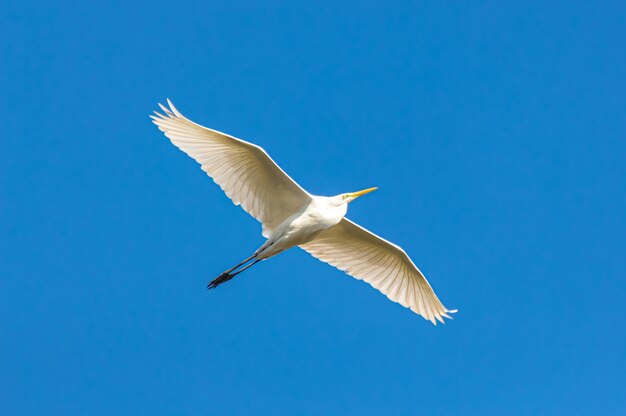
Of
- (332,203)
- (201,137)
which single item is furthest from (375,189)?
(201,137)

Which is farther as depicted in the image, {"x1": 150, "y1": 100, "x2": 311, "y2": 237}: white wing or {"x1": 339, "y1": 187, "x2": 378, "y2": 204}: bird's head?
{"x1": 339, "y1": 187, "x2": 378, "y2": 204}: bird's head

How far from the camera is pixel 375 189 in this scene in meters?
13.9

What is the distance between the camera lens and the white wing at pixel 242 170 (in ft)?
42.7

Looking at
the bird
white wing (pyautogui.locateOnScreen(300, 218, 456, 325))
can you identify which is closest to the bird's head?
the bird

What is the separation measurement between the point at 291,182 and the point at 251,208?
0.91 metres

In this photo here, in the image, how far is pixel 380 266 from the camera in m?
14.7

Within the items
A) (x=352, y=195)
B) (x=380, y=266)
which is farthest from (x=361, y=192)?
(x=380, y=266)

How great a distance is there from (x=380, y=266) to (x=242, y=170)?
2.95m

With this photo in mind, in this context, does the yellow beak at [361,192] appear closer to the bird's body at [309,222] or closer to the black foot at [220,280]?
the bird's body at [309,222]

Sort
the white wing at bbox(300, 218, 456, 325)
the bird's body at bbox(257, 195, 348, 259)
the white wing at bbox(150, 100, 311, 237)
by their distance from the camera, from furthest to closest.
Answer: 1. the white wing at bbox(300, 218, 456, 325)
2. the bird's body at bbox(257, 195, 348, 259)
3. the white wing at bbox(150, 100, 311, 237)

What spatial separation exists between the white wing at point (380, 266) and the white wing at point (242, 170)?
3.34 ft

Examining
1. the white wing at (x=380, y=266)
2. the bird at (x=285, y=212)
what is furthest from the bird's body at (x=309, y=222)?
the white wing at (x=380, y=266)

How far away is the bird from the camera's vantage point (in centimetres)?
1311

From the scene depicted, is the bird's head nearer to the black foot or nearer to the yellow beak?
the yellow beak
